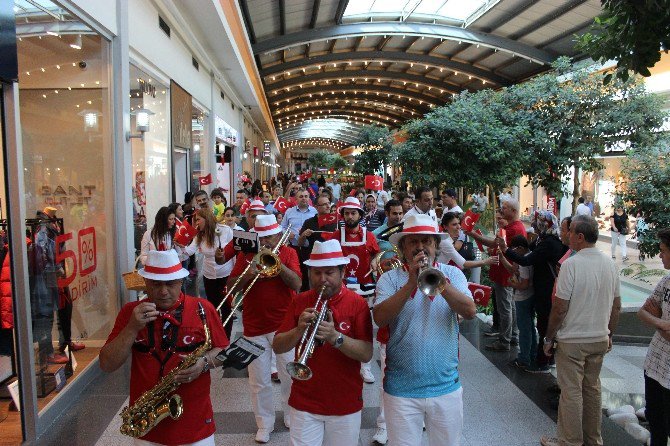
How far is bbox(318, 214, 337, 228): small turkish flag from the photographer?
23.1 feet

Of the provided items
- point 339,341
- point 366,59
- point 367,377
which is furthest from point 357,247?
point 366,59

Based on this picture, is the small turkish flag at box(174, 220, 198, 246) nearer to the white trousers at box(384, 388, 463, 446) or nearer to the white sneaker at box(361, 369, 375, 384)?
the white sneaker at box(361, 369, 375, 384)

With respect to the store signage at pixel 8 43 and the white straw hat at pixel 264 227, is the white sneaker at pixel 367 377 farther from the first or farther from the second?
the store signage at pixel 8 43

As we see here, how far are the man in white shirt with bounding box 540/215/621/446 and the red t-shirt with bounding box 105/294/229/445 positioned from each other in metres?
2.71

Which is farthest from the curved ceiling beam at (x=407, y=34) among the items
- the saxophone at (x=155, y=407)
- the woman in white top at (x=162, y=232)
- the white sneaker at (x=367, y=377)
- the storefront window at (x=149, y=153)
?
the saxophone at (x=155, y=407)

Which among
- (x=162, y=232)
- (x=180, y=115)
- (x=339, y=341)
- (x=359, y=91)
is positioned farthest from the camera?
(x=359, y=91)

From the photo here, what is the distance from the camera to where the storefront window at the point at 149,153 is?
784cm

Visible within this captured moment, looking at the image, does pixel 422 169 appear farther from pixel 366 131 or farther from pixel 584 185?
pixel 366 131

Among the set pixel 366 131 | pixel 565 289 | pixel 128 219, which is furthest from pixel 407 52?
pixel 565 289

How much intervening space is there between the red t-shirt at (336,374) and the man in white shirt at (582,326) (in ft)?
6.38

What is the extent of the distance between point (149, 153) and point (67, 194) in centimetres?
301

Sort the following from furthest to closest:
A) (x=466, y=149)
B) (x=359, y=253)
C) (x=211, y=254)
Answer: (x=466, y=149) → (x=211, y=254) → (x=359, y=253)

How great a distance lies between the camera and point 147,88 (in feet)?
28.3

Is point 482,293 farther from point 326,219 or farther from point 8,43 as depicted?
point 8,43
